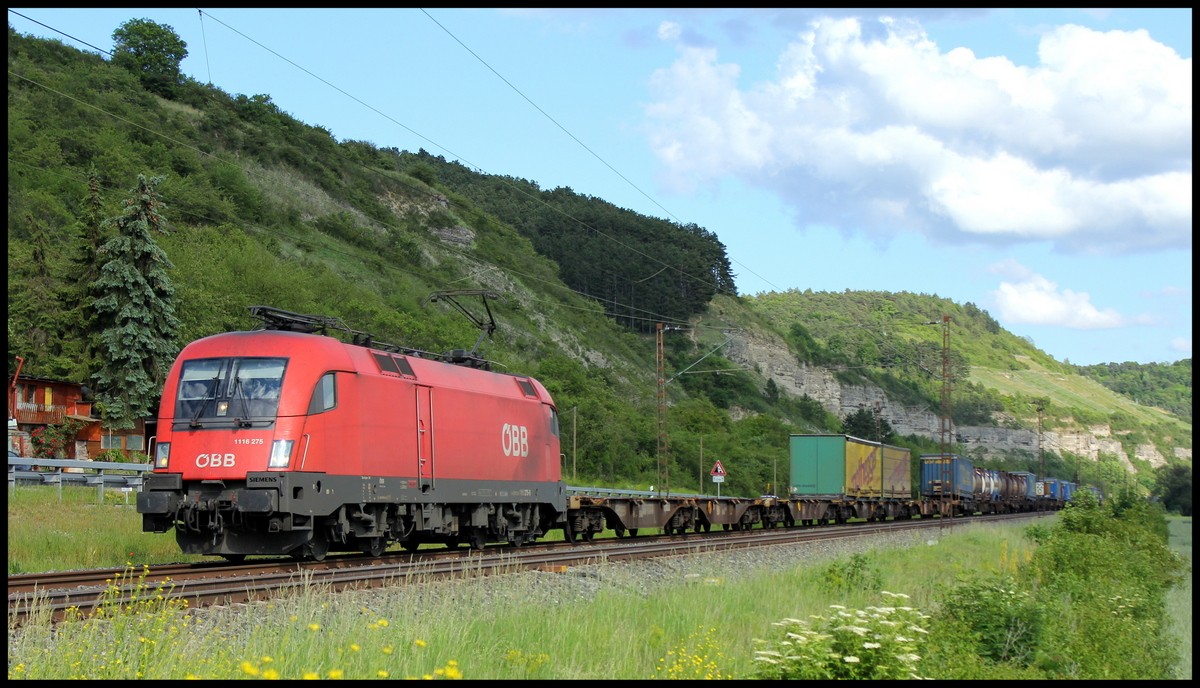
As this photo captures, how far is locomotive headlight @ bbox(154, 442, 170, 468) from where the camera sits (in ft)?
49.6

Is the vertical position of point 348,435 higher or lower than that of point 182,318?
lower

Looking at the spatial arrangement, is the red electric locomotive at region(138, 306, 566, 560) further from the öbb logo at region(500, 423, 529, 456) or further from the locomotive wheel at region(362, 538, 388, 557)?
the öbb logo at region(500, 423, 529, 456)

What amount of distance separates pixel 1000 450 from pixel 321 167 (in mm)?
112026

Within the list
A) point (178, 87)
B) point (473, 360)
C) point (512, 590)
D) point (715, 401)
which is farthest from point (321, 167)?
point (512, 590)

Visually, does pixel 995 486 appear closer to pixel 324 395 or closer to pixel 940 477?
pixel 940 477

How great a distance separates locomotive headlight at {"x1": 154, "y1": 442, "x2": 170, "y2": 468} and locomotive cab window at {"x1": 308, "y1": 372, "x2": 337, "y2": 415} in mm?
2360

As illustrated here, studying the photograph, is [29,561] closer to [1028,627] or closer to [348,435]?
[348,435]

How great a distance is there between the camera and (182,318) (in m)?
45.7

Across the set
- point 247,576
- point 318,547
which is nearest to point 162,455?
point 318,547

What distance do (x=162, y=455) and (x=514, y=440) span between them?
8.07 m

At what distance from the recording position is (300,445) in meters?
14.8

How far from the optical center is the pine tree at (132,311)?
39.9m

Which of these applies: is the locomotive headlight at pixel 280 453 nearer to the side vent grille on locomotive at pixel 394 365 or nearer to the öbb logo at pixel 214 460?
the öbb logo at pixel 214 460

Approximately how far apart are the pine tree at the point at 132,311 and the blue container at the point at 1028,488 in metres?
58.8
